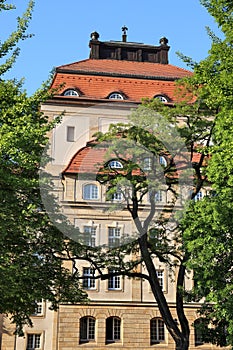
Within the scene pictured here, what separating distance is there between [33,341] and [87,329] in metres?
3.49

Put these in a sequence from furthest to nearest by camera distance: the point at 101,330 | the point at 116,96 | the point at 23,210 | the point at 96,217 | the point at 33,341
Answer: the point at 116,96 < the point at 96,217 < the point at 101,330 < the point at 33,341 < the point at 23,210

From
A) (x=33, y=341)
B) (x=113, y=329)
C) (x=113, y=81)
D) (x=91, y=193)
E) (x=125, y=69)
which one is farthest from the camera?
(x=125, y=69)

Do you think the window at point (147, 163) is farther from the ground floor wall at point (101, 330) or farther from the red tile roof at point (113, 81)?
the red tile roof at point (113, 81)

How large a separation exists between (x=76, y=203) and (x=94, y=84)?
949 cm

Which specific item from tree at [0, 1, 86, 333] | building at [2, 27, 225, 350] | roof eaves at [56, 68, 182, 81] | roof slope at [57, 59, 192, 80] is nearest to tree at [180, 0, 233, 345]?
tree at [0, 1, 86, 333]

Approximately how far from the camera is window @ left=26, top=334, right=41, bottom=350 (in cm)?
3303

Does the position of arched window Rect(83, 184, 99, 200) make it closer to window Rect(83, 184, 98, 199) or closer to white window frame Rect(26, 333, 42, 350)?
window Rect(83, 184, 98, 199)

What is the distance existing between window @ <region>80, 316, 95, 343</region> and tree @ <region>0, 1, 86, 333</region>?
1483 centimetres

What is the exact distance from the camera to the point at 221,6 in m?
18.7

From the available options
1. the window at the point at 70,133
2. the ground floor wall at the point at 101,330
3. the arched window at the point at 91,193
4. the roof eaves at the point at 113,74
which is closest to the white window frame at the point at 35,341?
the ground floor wall at the point at 101,330

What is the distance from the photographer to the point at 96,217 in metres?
35.9

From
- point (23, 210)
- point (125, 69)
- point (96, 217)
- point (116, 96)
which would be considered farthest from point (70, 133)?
point (23, 210)

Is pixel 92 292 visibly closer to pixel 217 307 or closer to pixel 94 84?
pixel 94 84

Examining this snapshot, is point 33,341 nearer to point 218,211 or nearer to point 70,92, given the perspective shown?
point 70,92
